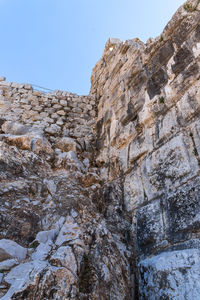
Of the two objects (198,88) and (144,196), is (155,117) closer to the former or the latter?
(198,88)

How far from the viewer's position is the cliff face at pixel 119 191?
2.32m

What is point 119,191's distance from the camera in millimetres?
3744

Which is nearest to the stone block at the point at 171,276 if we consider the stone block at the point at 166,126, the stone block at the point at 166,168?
the stone block at the point at 166,168

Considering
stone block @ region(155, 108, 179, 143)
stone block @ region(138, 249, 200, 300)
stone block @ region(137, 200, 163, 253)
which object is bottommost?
stone block @ region(138, 249, 200, 300)

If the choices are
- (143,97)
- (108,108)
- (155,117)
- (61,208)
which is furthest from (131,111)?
(61,208)

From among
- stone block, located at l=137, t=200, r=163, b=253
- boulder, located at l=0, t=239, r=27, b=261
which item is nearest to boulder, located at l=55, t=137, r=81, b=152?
stone block, located at l=137, t=200, r=163, b=253

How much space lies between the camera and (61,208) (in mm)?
3189

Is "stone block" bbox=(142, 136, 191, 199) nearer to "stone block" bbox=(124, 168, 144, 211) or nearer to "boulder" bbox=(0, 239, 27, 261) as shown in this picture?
"stone block" bbox=(124, 168, 144, 211)

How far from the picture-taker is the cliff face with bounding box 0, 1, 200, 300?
2.32 m

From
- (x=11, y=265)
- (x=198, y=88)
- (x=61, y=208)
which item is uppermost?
(x=198, y=88)

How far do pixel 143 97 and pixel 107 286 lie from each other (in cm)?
288

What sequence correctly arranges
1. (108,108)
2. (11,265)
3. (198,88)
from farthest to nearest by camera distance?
(108,108) < (198,88) < (11,265)

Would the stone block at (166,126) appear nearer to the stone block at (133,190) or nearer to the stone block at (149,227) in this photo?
the stone block at (133,190)

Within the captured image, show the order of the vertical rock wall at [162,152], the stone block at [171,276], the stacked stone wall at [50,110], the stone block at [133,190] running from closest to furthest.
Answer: the stone block at [171,276] → the vertical rock wall at [162,152] → the stone block at [133,190] → the stacked stone wall at [50,110]
